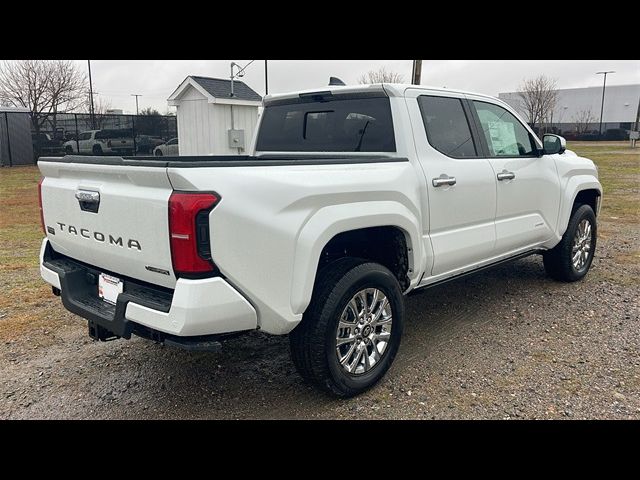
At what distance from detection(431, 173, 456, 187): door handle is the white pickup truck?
2 centimetres

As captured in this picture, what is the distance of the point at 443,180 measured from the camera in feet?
12.9

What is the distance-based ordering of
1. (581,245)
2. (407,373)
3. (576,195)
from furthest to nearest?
(581,245)
(576,195)
(407,373)

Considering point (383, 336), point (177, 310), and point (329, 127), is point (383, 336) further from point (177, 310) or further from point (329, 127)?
point (329, 127)

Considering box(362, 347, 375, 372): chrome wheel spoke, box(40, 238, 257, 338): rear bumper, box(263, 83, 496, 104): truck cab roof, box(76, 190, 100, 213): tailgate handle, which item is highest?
box(263, 83, 496, 104): truck cab roof

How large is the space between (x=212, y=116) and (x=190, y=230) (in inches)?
455

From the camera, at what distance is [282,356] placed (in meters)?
4.14

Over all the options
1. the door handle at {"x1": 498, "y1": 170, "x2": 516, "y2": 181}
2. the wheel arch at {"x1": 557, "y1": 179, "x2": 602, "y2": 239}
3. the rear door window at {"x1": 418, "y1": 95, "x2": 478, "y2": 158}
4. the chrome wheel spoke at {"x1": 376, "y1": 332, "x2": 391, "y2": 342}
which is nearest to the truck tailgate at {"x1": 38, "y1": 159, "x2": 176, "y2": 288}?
the chrome wheel spoke at {"x1": 376, "y1": 332, "x2": 391, "y2": 342}

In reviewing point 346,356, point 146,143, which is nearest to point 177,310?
point 346,356

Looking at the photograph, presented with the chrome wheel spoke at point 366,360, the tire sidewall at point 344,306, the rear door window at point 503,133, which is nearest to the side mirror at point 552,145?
the rear door window at point 503,133

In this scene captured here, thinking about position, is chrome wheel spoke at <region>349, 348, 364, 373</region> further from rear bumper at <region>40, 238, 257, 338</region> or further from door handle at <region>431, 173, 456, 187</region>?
door handle at <region>431, 173, 456, 187</region>

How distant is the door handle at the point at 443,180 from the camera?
12.7 ft

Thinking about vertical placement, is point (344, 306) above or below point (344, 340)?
above

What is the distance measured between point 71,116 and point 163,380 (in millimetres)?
23197

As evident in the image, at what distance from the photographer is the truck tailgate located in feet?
8.86
